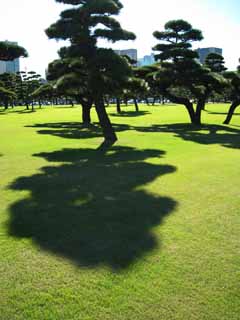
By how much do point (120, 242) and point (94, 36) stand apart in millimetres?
11440

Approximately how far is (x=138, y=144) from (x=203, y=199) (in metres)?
8.54

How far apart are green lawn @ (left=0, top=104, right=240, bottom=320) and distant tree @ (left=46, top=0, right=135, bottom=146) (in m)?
5.58

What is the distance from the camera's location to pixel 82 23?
Result: 14352 millimetres

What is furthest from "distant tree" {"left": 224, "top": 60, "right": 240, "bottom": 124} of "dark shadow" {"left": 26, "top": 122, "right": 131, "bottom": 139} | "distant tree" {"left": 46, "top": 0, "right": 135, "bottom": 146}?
"distant tree" {"left": 46, "top": 0, "right": 135, "bottom": 146}

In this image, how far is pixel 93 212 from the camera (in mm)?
6156

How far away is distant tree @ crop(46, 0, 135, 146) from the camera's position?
45.9 ft

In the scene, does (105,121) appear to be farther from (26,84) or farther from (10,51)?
(26,84)

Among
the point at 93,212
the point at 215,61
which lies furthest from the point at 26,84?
the point at 93,212

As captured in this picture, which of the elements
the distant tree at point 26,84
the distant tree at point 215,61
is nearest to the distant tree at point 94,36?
the distant tree at point 215,61

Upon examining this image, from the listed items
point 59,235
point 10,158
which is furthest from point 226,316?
point 10,158

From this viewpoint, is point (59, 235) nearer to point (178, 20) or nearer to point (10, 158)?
point (10, 158)

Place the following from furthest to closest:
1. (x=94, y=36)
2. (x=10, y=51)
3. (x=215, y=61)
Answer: (x=215, y=61) → (x=94, y=36) → (x=10, y=51)

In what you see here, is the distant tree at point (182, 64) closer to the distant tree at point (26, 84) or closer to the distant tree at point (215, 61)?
the distant tree at point (215, 61)

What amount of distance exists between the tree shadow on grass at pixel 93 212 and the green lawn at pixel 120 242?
17 mm
